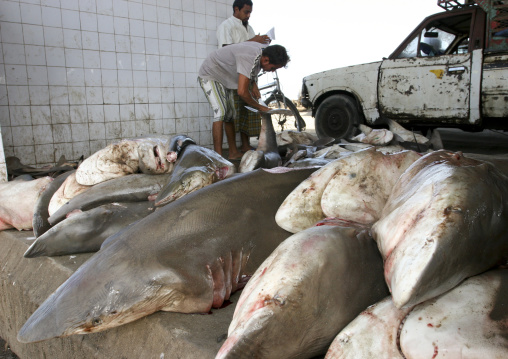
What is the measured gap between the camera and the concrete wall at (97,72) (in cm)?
586

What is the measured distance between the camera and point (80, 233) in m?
2.96

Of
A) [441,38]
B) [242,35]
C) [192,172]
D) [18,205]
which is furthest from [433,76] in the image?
[18,205]

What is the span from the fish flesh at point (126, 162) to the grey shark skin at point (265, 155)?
0.65m

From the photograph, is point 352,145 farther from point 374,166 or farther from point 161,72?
point 161,72

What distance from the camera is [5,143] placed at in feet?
19.1

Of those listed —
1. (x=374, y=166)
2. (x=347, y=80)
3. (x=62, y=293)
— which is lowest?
(x=62, y=293)

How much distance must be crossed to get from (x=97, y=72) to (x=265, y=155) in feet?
11.6

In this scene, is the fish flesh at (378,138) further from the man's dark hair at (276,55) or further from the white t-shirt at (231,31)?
the white t-shirt at (231,31)

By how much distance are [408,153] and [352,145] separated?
2374 mm

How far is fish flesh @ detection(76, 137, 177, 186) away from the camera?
3.73 m

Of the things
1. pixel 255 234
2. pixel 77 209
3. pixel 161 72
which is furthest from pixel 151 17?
pixel 255 234

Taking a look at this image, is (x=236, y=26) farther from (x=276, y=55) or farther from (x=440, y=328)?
(x=440, y=328)

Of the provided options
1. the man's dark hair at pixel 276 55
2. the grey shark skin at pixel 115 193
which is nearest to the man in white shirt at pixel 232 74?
the man's dark hair at pixel 276 55

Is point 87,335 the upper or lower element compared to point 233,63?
lower
